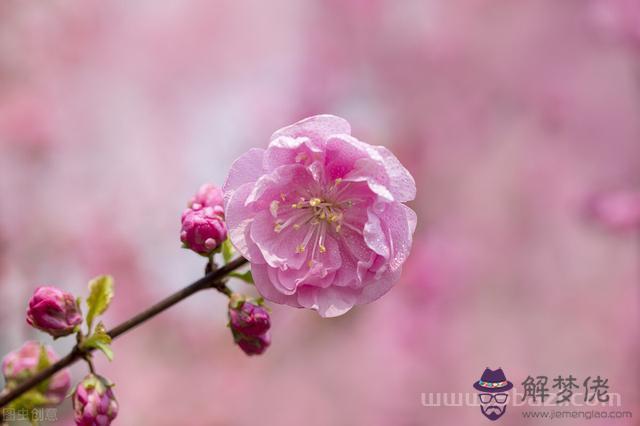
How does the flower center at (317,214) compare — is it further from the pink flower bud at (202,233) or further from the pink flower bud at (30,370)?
the pink flower bud at (30,370)

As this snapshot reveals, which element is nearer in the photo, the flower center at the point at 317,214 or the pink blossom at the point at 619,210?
the flower center at the point at 317,214

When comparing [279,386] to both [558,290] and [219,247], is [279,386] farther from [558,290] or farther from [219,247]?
[219,247]

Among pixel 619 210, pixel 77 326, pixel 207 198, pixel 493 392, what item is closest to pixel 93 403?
pixel 77 326

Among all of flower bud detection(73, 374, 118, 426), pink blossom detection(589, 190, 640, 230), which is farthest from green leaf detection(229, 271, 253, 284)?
pink blossom detection(589, 190, 640, 230)

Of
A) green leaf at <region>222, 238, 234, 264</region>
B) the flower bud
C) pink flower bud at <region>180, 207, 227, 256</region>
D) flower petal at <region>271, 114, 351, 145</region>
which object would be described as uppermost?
flower petal at <region>271, 114, 351, 145</region>

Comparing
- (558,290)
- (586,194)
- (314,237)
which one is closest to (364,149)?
(314,237)

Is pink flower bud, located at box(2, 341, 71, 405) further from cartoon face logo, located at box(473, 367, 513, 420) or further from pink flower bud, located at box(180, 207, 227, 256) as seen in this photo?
cartoon face logo, located at box(473, 367, 513, 420)

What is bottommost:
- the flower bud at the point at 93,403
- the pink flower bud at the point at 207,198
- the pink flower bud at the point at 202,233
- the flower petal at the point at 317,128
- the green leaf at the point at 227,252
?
the flower bud at the point at 93,403

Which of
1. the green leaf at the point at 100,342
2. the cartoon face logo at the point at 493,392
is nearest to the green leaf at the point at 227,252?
the green leaf at the point at 100,342
